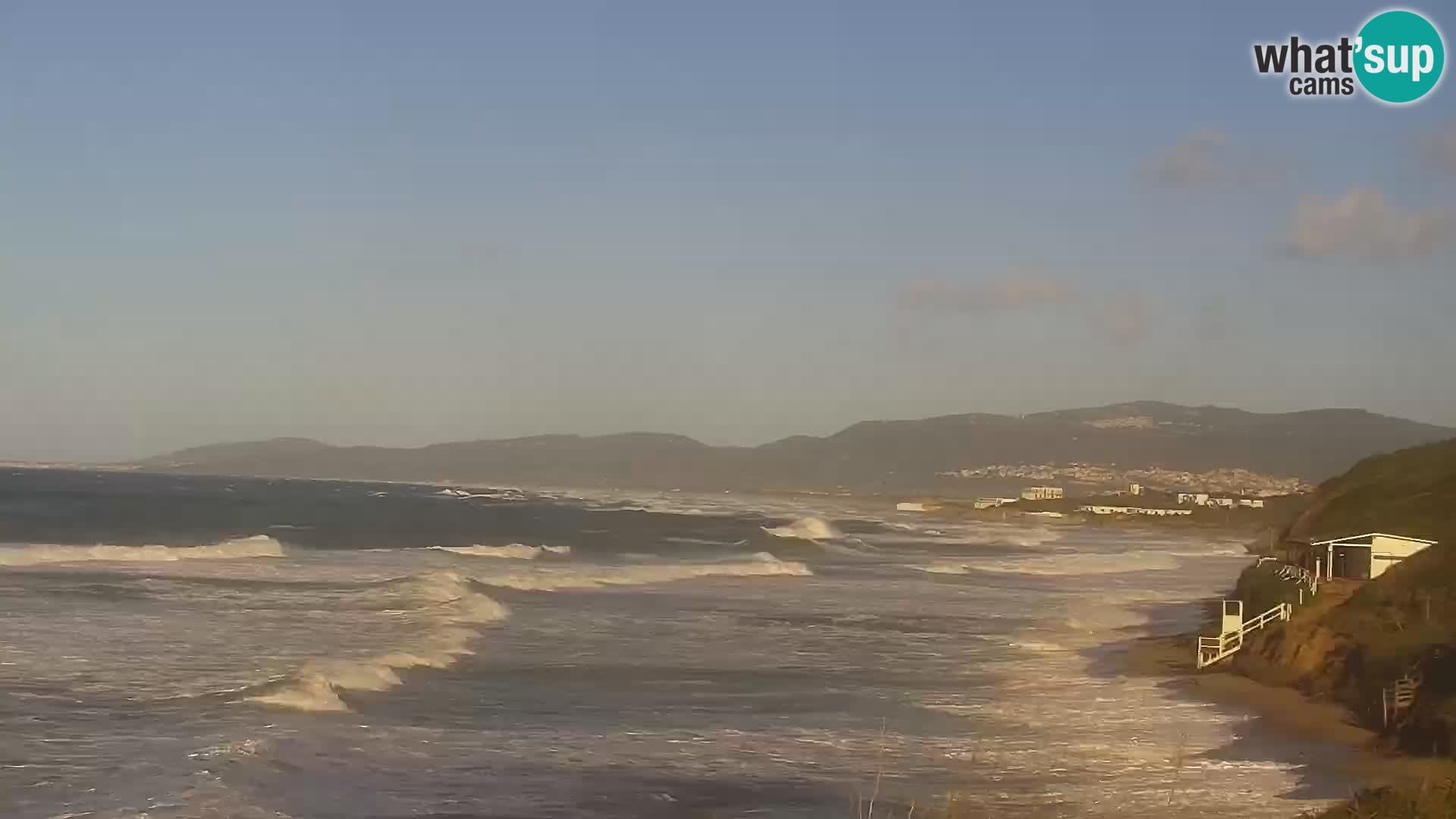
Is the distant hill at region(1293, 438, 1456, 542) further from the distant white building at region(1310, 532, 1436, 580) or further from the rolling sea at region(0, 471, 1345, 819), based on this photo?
the rolling sea at region(0, 471, 1345, 819)

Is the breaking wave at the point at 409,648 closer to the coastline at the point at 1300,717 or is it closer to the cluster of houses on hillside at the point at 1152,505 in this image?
the coastline at the point at 1300,717

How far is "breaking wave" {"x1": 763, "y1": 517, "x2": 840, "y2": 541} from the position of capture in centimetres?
9781

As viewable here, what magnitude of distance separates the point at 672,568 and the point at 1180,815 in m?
43.3

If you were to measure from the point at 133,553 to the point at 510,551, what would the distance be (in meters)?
17.3

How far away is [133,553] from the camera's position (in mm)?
62625

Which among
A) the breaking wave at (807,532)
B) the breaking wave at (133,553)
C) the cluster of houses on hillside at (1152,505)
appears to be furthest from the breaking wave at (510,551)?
the cluster of houses on hillside at (1152,505)

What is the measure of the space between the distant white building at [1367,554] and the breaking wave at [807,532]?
58.9 metres

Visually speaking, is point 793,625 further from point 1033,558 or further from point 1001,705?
point 1033,558

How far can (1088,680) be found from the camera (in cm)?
2891

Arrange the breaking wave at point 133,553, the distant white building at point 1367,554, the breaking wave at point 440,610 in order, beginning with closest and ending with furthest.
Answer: the breaking wave at point 440,610 < the distant white building at point 1367,554 < the breaking wave at point 133,553

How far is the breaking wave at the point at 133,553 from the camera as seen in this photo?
58500 millimetres

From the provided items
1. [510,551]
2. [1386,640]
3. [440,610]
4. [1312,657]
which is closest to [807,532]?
[510,551]

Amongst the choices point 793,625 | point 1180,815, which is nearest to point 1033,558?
point 793,625

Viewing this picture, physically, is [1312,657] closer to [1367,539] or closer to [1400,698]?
[1400,698]
